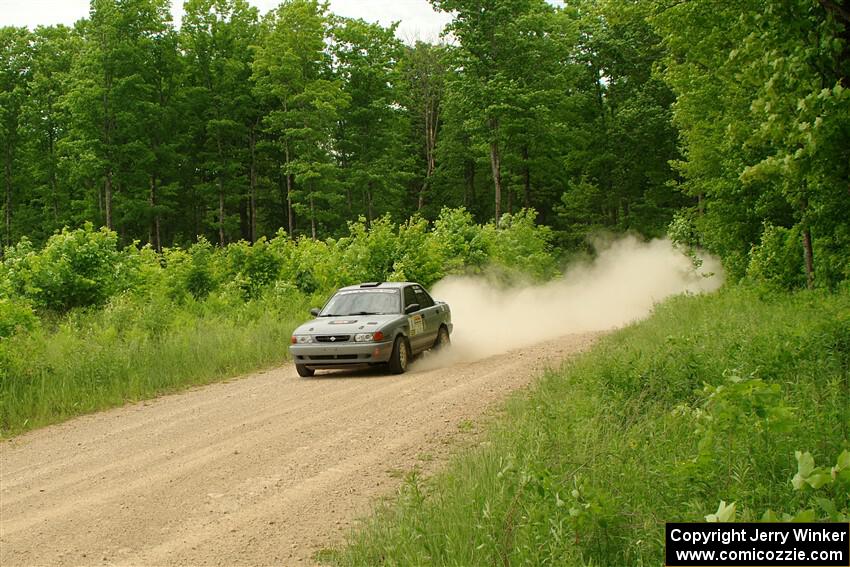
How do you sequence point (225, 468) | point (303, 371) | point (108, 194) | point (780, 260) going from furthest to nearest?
point (108, 194)
point (780, 260)
point (303, 371)
point (225, 468)

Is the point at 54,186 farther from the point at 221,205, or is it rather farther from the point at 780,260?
the point at 780,260

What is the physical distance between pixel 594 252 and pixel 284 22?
25.1 metres

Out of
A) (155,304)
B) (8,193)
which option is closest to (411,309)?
(155,304)

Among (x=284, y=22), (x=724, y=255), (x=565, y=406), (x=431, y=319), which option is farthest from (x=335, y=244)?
(x=284, y=22)

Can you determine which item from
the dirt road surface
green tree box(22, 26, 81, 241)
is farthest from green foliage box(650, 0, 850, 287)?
green tree box(22, 26, 81, 241)

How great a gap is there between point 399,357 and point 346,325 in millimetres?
1176

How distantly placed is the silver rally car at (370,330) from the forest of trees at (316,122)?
26.5 meters

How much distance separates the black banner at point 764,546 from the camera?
12.2ft

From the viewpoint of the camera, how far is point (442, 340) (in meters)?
16.9

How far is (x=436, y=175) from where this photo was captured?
2309 inches

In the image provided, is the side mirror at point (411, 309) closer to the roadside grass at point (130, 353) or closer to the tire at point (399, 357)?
the tire at point (399, 357)

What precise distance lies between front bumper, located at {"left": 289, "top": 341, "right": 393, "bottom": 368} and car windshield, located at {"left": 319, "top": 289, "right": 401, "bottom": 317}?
143cm

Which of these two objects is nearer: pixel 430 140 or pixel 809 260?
pixel 809 260

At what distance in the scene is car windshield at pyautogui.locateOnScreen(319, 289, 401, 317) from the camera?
1540 centimetres
